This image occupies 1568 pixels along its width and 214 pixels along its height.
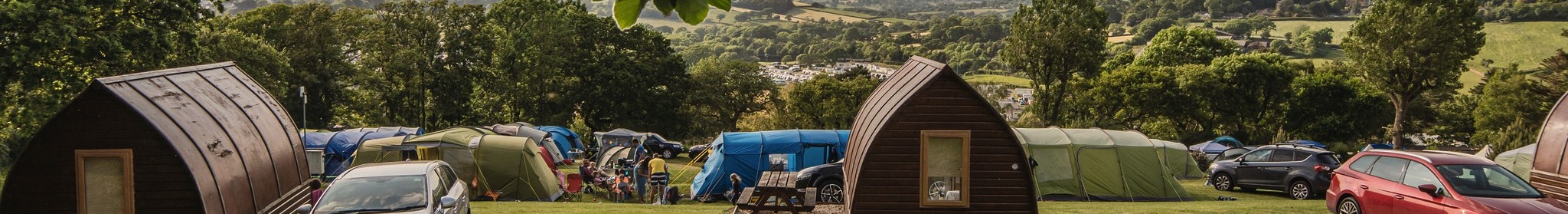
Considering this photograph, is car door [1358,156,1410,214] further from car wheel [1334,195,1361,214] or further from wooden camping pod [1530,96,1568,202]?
wooden camping pod [1530,96,1568,202]

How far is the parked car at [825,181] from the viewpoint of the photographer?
17.1 metres

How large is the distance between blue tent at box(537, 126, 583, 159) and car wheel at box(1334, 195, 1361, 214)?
74.0 feet

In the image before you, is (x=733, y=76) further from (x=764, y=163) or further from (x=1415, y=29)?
(x=764, y=163)

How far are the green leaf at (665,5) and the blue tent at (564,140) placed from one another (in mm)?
30208

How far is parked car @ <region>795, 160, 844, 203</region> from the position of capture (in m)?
Answer: 17.1

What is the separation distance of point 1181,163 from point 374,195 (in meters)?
19.5

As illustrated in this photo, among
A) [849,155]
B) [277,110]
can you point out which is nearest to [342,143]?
[277,110]

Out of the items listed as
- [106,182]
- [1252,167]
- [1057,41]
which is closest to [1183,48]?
[1057,41]

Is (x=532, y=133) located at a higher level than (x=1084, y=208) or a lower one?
higher

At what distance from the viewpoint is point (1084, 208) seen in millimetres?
16641

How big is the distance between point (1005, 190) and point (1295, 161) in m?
10.4

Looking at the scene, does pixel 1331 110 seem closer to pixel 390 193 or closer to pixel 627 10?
pixel 390 193

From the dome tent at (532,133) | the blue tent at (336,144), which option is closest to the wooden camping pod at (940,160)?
the blue tent at (336,144)

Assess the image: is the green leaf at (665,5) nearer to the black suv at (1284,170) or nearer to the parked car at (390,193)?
the parked car at (390,193)
